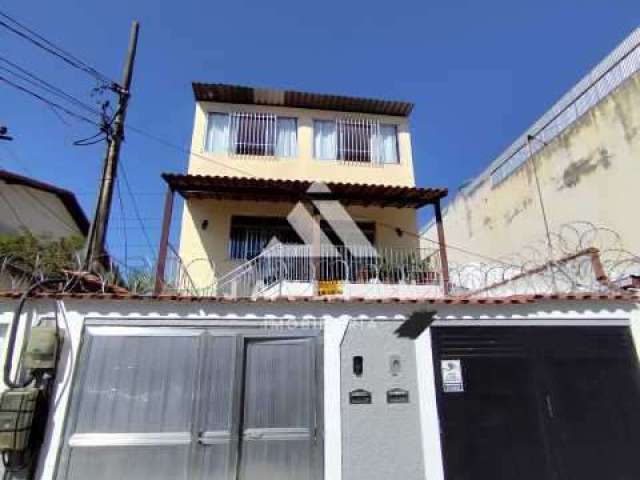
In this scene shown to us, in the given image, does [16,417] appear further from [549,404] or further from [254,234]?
[254,234]

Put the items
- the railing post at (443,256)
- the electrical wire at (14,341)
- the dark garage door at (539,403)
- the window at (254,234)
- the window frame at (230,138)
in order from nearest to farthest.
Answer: the electrical wire at (14,341)
the dark garage door at (539,403)
the railing post at (443,256)
the window at (254,234)
the window frame at (230,138)

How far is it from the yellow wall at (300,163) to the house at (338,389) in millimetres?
7685

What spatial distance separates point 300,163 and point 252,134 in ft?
6.53

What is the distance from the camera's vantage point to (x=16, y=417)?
14.0ft

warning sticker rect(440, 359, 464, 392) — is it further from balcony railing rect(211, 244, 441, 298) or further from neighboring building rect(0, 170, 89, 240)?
neighboring building rect(0, 170, 89, 240)

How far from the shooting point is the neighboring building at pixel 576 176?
412 inches

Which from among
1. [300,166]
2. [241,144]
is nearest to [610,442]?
[300,166]

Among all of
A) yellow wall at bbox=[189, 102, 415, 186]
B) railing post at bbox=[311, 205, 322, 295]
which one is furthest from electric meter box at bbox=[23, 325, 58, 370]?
yellow wall at bbox=[189, 102, 415, 186]

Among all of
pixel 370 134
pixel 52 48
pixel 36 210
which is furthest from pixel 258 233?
pixel 36 210

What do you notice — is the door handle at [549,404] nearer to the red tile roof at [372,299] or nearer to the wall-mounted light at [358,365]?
the red tile roof at [372,299]

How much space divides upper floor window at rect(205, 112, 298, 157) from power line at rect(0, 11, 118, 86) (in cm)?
406

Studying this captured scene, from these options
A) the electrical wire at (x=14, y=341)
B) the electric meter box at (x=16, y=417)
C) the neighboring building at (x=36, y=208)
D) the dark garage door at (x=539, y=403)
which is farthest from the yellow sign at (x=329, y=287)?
the neighboring building at (x=36, y=208)

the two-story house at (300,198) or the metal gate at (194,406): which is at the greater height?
the two-story house at (300,198)

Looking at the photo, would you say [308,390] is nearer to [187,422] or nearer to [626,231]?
[187,422]
